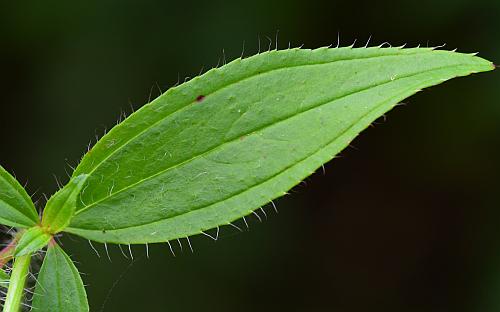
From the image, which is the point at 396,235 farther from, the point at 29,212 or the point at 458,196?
the point at 29,212

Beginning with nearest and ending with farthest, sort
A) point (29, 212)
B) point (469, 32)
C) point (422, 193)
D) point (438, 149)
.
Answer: point (29, 212) < point (469, 32) < point (438, 149) < point (422, 193)

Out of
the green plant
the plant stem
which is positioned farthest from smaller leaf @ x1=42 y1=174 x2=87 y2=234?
the plant stem

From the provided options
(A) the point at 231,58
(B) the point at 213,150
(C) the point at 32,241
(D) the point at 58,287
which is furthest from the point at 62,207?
(A) the point at 231,58

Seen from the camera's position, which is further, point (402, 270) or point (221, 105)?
point (402, 270)

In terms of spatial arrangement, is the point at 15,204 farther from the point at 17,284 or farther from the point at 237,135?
the point at 237,135

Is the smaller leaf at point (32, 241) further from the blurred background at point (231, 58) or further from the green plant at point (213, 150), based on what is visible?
the blurred background at point (231, 58)

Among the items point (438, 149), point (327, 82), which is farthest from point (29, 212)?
point (438, 149)

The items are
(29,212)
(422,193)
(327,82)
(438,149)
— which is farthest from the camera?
(422,193)

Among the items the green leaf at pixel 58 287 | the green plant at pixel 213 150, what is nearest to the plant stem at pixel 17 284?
the green plant at pixel 213 150
